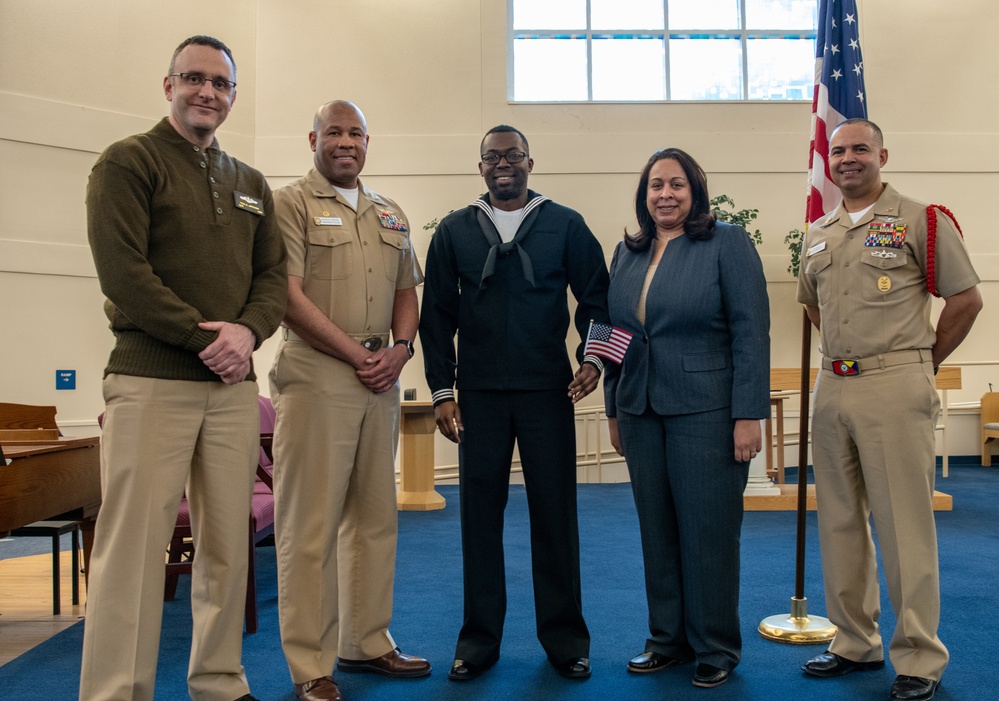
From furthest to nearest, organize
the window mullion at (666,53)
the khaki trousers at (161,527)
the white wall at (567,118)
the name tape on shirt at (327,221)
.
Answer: the window mullion at (666,53), the white wall at (567,118), the name tape on shirt at (327,221), the khaki trousers at (161,527)

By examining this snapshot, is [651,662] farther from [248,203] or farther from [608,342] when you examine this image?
[248,203]

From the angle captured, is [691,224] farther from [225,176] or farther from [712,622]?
[225,176]

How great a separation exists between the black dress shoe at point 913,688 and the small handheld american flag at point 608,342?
4.01ft

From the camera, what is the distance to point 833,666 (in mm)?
2695

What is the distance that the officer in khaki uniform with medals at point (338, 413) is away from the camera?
258 centimetres

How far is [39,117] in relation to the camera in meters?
7.04

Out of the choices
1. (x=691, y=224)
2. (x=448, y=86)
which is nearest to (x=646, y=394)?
(x=691, y=224)

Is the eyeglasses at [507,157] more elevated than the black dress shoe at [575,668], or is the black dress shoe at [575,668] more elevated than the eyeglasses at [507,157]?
the eyeglasses at [507,157]

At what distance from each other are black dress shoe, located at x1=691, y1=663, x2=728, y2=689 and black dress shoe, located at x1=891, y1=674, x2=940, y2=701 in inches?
18.6

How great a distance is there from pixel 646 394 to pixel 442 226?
34.9 inches

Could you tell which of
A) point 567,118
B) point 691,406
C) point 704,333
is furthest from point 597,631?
point 567,118

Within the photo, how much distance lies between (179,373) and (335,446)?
59cm

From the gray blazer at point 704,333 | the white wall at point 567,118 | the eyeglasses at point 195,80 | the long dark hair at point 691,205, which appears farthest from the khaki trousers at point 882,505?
the white wall at point 567,118

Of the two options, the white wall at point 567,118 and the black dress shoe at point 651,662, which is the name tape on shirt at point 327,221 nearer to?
the black dress shoe at point 651,662
